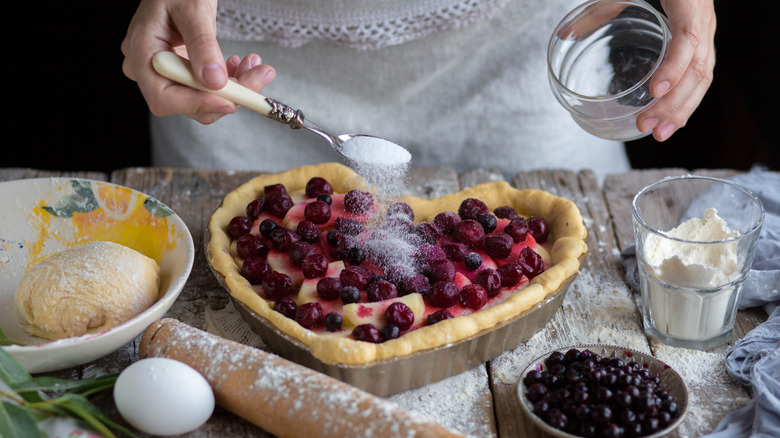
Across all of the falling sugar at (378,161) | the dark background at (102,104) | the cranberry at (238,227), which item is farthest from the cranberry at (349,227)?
the dark background at (102,104)

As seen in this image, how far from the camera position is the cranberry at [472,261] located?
158 centimetres

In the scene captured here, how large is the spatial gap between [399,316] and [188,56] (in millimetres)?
716

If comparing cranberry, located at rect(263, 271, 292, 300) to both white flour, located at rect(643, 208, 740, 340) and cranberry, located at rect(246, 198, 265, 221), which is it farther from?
white flour, located at rect(643, 208, 740, 340)

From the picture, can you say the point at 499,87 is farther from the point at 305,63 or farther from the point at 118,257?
the point at 118,257

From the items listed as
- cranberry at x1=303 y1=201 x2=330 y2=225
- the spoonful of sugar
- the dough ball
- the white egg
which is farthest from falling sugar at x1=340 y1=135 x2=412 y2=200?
the white egg

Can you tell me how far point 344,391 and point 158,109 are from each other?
0.76m

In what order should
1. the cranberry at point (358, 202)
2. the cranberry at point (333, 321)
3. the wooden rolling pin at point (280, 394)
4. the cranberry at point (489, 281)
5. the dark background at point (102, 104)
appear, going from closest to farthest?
the wooden rolling pin at point (280, 394), the cranberry at point (333, 321), the cranberry at point (489, 281), the cranberry at point (358, 202), the dark background at point (102, 104)

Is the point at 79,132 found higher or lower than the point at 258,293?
lower

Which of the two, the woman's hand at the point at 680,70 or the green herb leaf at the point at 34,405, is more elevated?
the woman's hand at the point at 680,70

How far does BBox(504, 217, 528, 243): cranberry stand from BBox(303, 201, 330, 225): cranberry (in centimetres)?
42

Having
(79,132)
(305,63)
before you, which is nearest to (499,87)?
(305,63)

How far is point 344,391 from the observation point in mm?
1239

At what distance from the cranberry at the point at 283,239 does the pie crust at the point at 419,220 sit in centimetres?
11

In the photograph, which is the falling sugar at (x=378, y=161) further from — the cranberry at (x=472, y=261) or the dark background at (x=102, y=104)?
the dark background at (x=102, y=104)
